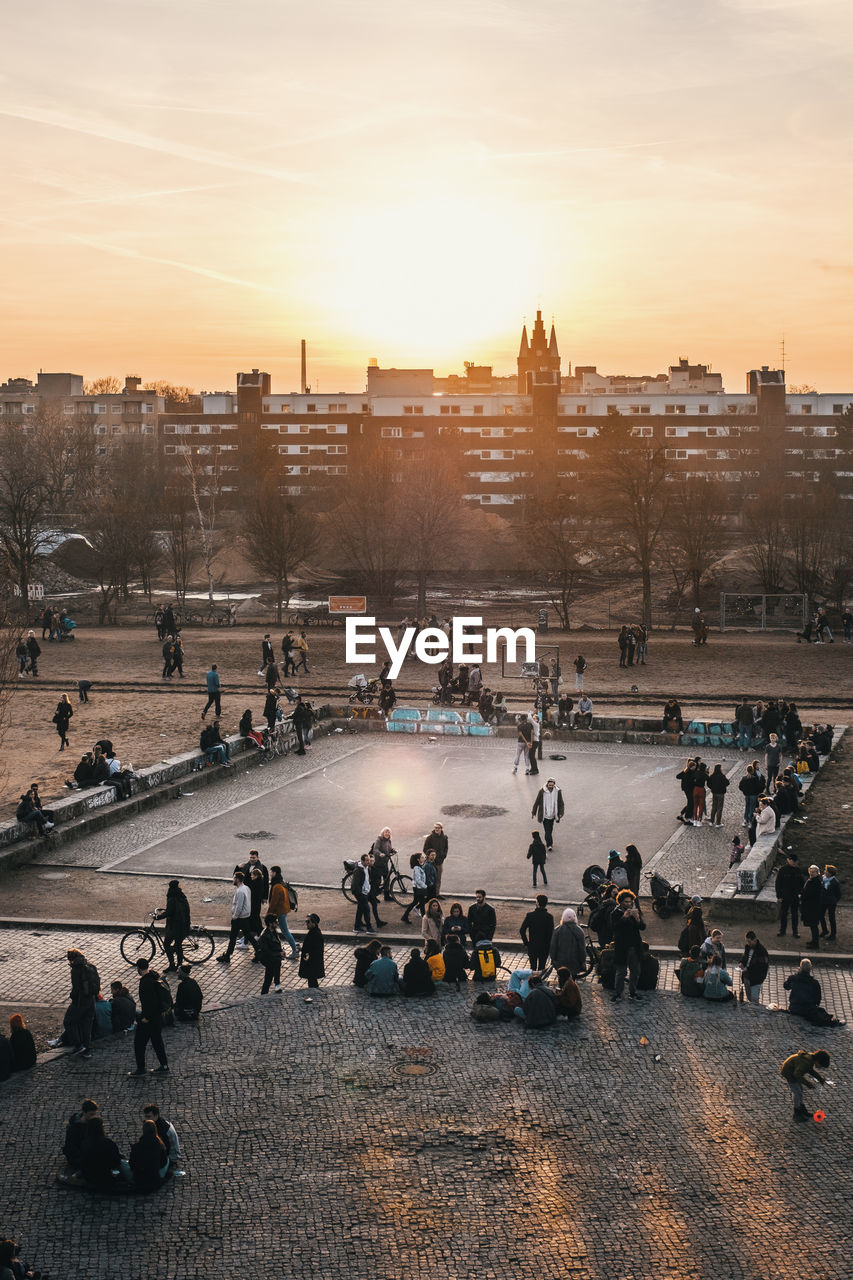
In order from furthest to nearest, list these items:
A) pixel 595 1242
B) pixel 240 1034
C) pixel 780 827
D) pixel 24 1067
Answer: pixel 780 827
pixel 240 1034
pixel 24 1067
pixel 595 1242

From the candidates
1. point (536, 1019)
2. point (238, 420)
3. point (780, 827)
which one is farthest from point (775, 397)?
point (536, 1019)

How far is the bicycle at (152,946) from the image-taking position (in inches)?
691

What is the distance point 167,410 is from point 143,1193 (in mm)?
148181

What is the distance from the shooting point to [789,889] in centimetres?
1861

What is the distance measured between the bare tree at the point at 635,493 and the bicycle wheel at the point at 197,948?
1703 inches

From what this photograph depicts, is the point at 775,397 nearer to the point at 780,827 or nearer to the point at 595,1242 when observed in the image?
the point at 780,827

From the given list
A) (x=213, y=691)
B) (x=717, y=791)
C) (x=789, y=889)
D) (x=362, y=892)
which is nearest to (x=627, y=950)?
(x=789, y=889)

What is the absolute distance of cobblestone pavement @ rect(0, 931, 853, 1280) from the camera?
33.8 ft

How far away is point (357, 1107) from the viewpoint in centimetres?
1286

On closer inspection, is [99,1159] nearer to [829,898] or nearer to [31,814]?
[829,898]

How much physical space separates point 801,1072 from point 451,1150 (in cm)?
353

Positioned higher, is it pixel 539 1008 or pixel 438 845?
pixel 438 845

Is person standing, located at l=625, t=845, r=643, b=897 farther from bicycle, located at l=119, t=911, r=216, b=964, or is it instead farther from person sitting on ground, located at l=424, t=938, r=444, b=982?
bicycle, located at l=119, t=911, r=216, b=964
